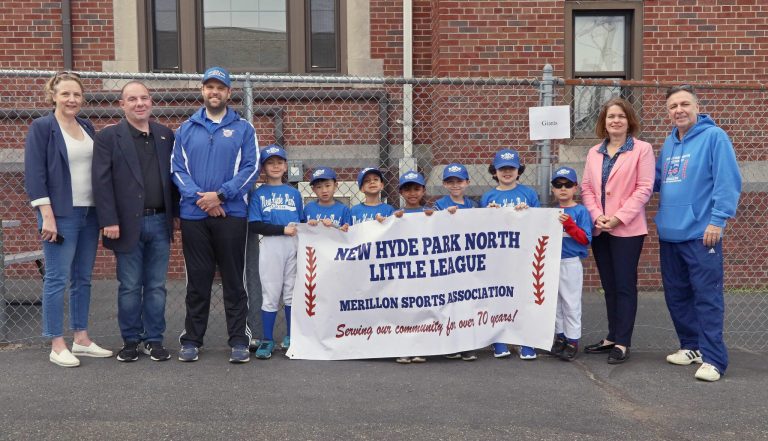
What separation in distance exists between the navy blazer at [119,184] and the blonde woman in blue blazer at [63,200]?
0.57 feet

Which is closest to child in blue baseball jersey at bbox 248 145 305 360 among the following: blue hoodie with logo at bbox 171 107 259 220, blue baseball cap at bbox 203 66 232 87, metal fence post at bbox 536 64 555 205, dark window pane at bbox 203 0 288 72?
blue hoodie with logo at bbox 171 107 259 220

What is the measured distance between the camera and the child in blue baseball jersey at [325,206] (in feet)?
17.0

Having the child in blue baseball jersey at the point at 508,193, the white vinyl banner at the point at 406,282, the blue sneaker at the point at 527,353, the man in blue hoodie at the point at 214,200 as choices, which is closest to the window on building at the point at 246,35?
the man in blue hoodie at the point at 214,200

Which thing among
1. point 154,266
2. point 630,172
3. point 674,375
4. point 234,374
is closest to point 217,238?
point 154,266

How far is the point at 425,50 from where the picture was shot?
852cm

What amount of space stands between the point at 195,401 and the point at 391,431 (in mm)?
1268

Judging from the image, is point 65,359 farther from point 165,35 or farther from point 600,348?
point 165,35

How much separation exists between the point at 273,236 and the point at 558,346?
2.30 meters

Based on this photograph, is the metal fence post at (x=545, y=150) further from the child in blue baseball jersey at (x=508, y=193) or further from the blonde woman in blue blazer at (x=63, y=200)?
the blonde woman in blue blazer at (x=63, y=200)

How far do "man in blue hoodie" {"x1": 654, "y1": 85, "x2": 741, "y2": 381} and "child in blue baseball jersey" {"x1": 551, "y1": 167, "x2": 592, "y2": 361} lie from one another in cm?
59

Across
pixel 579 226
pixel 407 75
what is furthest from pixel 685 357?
pixel 407 75

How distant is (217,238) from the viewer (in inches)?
194

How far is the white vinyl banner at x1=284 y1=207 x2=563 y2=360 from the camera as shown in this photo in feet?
16.7

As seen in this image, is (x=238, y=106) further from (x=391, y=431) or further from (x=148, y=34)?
(x=391, y=431)
